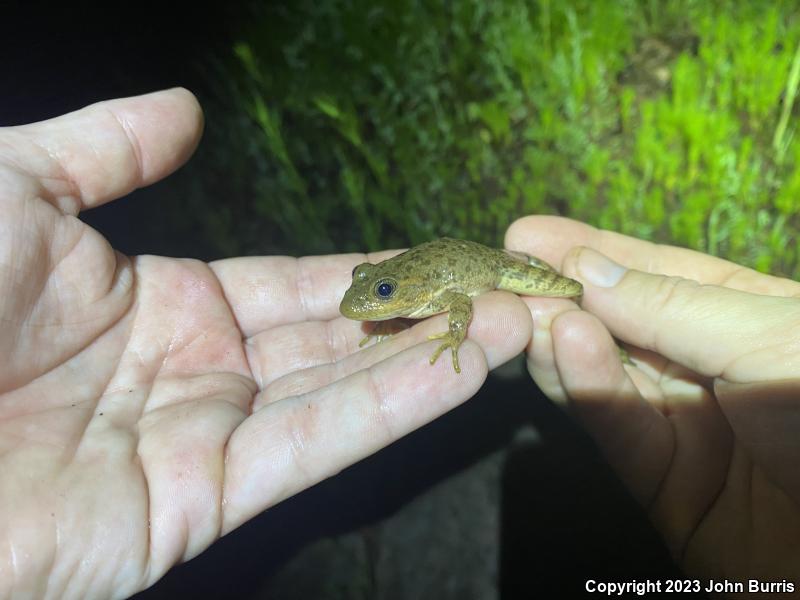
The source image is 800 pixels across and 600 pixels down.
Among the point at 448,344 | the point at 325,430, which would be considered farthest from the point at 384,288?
the point at 325,430

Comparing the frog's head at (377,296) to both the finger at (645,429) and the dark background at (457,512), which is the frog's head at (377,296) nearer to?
the finger at (645,429)

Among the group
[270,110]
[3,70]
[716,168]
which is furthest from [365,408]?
[3,70]

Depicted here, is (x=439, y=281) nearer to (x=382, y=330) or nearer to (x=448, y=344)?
(x=382, y=330)

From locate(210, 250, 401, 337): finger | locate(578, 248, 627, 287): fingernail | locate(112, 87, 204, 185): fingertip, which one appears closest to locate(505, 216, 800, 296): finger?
locate(578, 248, 627, 287): fingernail

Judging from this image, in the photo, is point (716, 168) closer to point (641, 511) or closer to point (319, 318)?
point (641, 511)

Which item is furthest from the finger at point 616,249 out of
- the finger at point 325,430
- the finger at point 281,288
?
the finger at point 325,430

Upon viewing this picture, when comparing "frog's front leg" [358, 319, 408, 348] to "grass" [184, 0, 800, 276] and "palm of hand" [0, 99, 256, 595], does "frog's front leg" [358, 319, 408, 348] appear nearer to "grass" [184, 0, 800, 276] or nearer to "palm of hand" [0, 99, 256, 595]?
"palm of hand" [0, 99, 256, 595]

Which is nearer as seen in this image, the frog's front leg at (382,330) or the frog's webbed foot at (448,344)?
the frog's webbed foot at (448,344)

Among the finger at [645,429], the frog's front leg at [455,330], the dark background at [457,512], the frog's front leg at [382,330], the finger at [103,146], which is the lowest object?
the dark background at [457,512]
